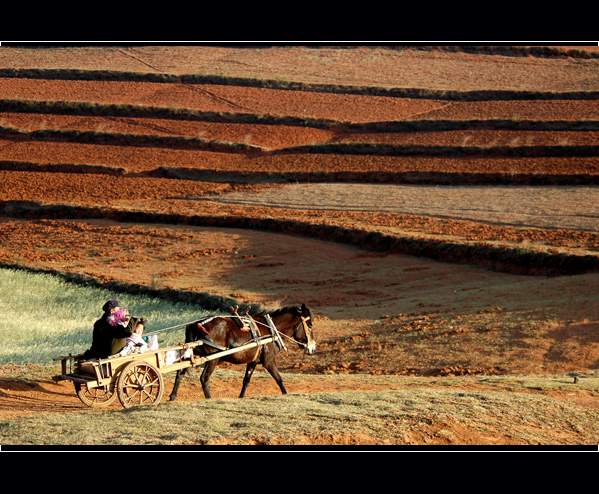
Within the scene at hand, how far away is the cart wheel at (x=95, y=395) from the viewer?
587 inches

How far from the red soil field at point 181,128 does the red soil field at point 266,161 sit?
10.7ft

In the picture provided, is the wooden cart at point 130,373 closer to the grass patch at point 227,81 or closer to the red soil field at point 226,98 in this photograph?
the red soil field at point 226,98

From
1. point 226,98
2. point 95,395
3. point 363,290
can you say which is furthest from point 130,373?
point 226,98

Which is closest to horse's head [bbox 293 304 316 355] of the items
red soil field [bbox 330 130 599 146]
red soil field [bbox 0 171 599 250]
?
red soil field [bbox 0 171 599 250]

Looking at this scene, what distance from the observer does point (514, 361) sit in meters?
20.9

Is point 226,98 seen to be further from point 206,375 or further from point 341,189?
point 206,375

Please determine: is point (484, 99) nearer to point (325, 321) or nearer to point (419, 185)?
point (419, 185)

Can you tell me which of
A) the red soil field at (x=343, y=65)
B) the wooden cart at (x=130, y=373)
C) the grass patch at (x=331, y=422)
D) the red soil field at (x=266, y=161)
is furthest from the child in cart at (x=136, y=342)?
the red soil field at (x=343, y=65)

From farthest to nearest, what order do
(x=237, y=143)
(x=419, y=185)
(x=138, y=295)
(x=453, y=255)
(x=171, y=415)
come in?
1. (x=237, y=143)
2. (x=419, y=185)
3. (x=453, y=255)
4. (x=138, y=295)
5. (x=171, y=415)

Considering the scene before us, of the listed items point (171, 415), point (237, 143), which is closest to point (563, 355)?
point (171, 415)

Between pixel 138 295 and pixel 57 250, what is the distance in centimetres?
1066

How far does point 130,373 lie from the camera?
14672 mm

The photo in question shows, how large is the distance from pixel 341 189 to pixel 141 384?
128 feet

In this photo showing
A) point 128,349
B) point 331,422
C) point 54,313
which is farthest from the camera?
point 54,313
